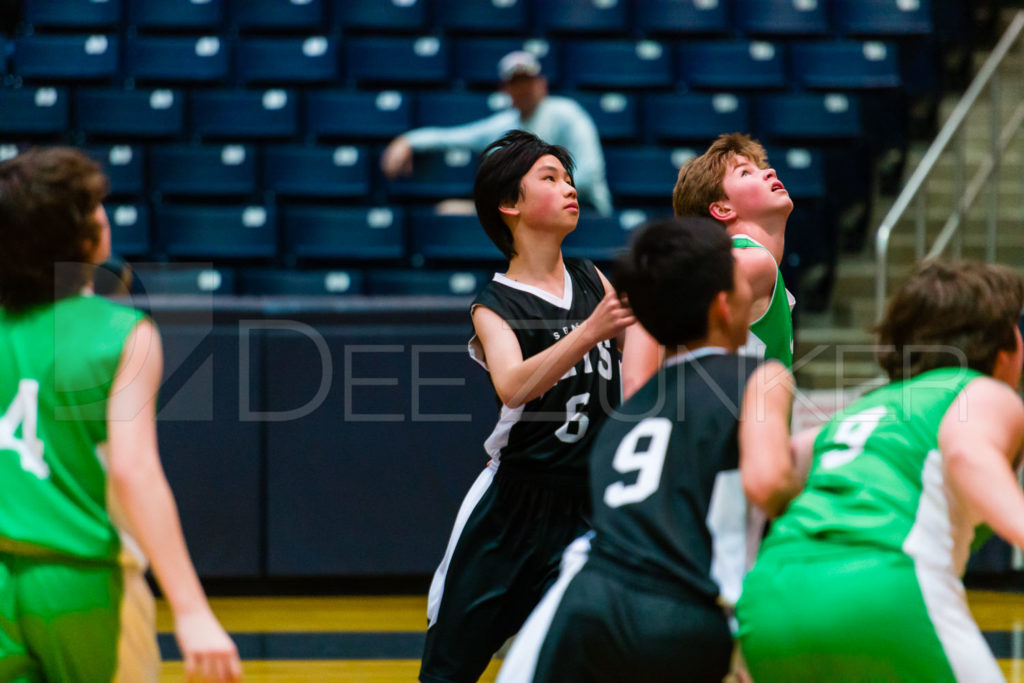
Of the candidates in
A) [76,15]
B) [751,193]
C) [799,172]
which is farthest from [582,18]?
[751,193]

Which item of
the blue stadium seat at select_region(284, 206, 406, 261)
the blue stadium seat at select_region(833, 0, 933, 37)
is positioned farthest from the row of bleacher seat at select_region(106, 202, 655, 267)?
the blue stadium seat at select_region(833, 0, 933, 37)

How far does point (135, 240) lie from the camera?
6664 millimetres

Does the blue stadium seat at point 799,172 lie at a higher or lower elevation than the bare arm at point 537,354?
higher

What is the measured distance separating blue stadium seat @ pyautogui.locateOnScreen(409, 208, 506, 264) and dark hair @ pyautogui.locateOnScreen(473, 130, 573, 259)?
3373mm

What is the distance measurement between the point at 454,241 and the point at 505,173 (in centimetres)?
352

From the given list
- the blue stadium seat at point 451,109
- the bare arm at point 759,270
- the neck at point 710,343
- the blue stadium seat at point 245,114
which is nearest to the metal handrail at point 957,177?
the blue stadium seat at point 451,109

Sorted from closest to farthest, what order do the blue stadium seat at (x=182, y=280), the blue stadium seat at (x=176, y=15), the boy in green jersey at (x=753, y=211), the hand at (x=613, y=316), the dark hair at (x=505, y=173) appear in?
1. the hand at (x=613, y=316)
2. the boy in green jersey at (x=753, y=211)
3. the dark hair at (x=505, y=173)
4. the blue stadium seat at (x=182, y=280)
5. the blue stadium seat at (x=176, y=15)

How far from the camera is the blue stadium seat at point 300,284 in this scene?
644 centimetres

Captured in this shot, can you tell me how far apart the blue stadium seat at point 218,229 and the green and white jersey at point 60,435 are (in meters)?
4.81

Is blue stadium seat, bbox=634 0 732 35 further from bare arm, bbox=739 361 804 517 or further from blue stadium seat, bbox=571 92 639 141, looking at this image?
bare arm, bbox=739 361 804 517

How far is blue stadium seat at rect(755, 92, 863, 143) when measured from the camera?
7129 mm

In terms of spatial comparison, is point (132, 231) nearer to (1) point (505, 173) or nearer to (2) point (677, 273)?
(1) point (505, 173)

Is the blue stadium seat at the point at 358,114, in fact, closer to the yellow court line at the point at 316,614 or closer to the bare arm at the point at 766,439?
the yellow court line at the point at 316,614

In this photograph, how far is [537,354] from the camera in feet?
9.17
